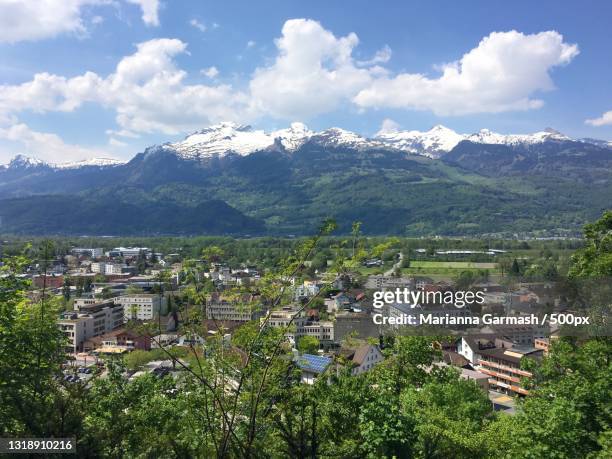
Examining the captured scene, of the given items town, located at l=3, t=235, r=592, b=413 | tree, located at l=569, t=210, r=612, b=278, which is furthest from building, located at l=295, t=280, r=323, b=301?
tree, located at l=569, t=210, r=612, b=278

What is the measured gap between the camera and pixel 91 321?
161 ft

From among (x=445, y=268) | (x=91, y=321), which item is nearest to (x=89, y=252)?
(x=91, y=321)

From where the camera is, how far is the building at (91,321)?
46031 millimetres

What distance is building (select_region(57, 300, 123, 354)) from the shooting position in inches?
1812

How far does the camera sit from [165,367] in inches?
1139

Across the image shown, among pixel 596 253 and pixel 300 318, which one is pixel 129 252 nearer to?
pixel 300 318

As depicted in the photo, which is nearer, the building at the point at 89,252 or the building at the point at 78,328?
the building at the point at 78,328

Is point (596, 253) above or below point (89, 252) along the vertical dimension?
above

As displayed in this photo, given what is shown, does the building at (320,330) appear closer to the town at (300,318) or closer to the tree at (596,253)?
the town at (300,318)

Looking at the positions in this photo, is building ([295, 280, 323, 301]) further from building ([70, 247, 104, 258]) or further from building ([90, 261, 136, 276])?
building ([70, 247, 104, 258])

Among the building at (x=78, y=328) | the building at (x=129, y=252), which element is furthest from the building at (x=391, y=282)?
the building at (x=129, y=252)

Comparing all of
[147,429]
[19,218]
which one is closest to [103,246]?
[19,218]

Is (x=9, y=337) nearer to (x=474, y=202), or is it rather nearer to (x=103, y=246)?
(x=103, y=246)

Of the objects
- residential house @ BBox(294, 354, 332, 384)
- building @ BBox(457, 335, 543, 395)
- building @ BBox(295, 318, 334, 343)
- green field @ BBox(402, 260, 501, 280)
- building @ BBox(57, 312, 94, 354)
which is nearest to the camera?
residential house @ BBox(294, 354, 332, 384)
